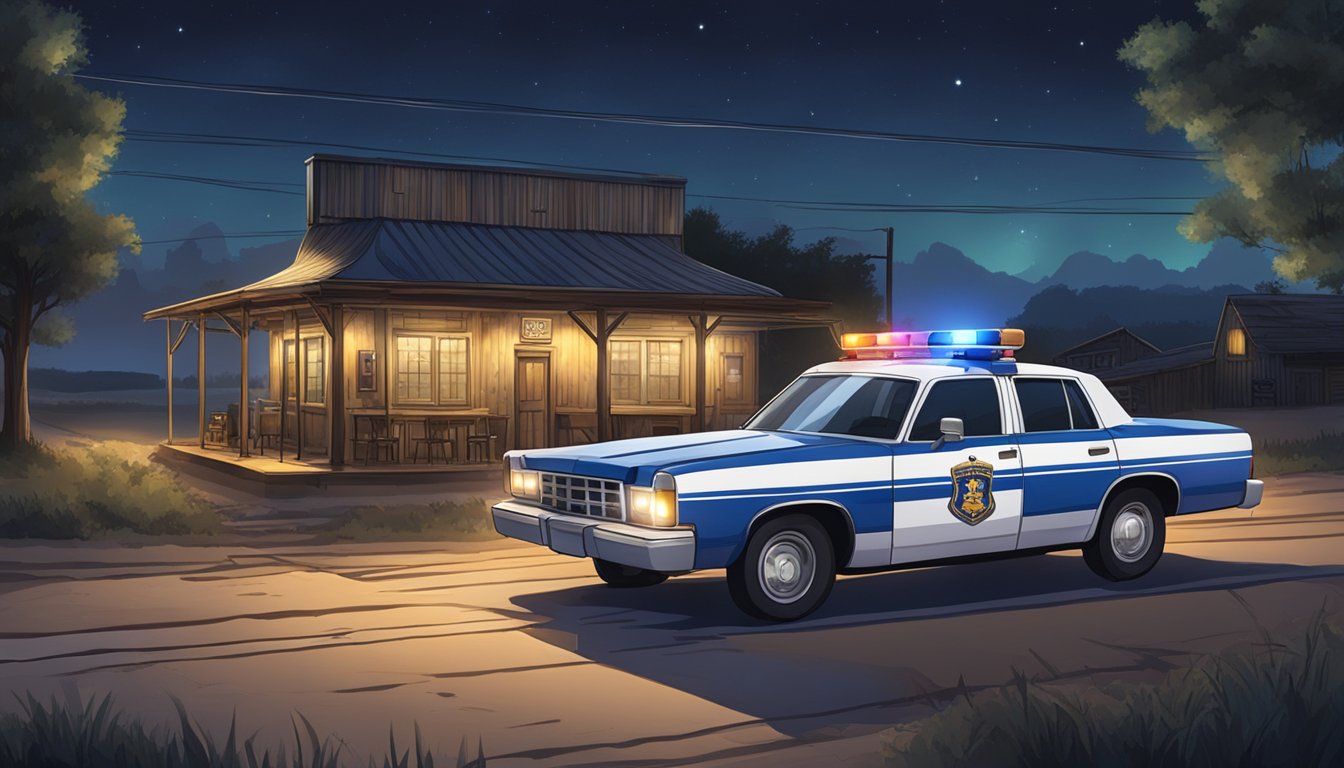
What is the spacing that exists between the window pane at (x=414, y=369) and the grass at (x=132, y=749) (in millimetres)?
21031

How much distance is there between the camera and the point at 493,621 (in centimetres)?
1003

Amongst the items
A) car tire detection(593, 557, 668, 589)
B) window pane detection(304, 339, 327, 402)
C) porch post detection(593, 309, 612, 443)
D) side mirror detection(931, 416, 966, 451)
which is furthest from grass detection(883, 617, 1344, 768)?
window pane detection(304, 339, 327, 402)

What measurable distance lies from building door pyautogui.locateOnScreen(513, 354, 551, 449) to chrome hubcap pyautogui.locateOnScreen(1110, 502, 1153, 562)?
18212 millimetres

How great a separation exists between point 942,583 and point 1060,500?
51.4 inches

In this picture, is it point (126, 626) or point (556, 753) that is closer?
point (556, 753)

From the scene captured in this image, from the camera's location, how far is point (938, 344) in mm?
11727

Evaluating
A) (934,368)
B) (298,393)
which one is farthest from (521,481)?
(298,393)

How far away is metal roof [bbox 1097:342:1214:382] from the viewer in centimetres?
6619

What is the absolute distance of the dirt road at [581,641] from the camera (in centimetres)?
712

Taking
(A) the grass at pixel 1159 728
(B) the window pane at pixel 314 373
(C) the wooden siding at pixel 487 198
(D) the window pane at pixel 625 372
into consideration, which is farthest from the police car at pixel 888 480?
(C) the wooden siding at pixel 487 198

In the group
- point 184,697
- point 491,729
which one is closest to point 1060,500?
point 491,729

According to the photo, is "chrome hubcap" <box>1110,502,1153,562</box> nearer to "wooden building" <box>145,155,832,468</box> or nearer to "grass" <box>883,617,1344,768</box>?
"grass" <box>883,617,1344,768</box>

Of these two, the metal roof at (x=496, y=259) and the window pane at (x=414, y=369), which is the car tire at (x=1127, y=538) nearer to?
the metal roof at (x=496, y=259)

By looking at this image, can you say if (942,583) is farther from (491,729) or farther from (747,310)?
(747,310)
